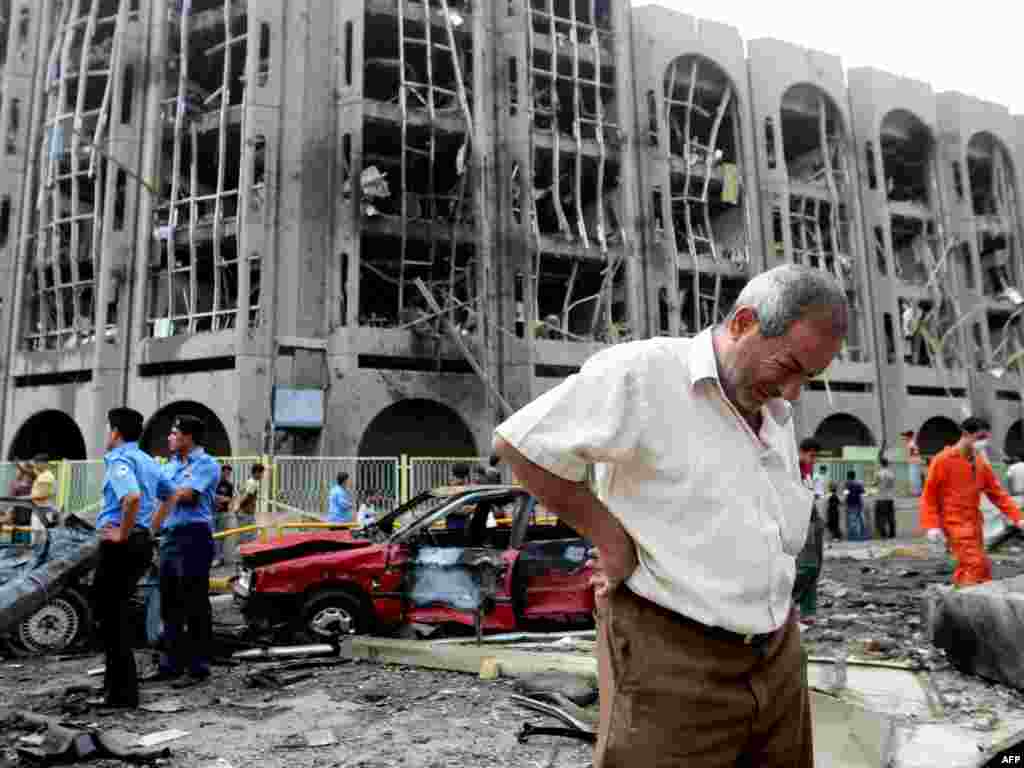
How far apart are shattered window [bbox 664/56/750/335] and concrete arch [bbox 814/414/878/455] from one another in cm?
592

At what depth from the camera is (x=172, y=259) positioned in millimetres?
20062

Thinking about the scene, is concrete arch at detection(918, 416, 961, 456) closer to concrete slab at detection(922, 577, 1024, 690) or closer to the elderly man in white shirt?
concrete slab at detection(922, 577, 1024, 690)

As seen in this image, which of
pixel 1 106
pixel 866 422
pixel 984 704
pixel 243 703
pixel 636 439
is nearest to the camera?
pixel 636 439

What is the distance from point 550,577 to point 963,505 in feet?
12.3

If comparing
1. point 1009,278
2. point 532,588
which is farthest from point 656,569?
point 1009,278

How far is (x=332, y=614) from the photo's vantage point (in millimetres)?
6609

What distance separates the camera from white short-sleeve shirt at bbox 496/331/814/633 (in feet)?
4.63

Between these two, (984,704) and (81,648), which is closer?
(984,704)

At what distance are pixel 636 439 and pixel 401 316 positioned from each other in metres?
19.1

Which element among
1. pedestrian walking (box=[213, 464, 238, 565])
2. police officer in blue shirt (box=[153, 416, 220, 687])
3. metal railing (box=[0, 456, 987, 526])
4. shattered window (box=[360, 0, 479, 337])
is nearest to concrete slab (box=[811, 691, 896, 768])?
police officer in blue shirt (box=[153, 416, 220, 687])

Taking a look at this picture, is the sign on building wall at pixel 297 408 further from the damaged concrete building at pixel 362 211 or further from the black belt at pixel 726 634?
the black belt at pixel 726 634

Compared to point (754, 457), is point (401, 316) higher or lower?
higher

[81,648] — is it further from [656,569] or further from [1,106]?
[1,106]

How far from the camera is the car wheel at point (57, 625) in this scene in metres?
6.44
